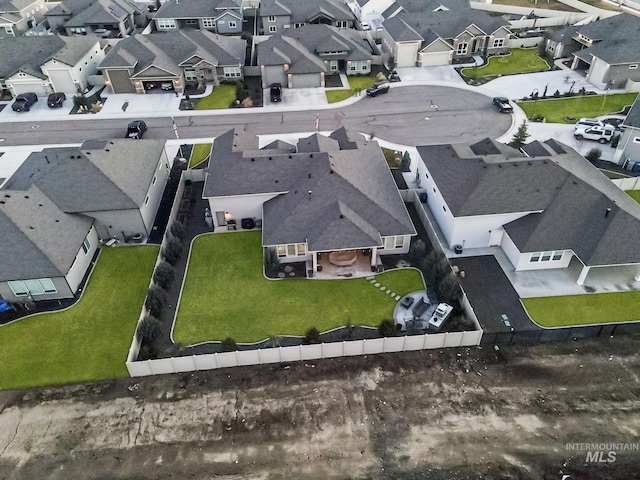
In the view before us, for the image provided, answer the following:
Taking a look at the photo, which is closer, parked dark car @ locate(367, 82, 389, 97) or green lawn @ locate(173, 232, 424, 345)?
green lawn @ locate(173, 232, 424, 345)

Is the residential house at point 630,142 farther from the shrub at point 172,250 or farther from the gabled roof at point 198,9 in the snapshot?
the gabled roof at point 198,9

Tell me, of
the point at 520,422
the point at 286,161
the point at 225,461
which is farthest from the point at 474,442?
the point at 286,161

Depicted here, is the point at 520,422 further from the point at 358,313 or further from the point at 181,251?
the point at 181,251

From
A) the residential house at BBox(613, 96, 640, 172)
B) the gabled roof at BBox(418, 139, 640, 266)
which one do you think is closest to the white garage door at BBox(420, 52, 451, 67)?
the residential house at BBox(613, 96, 640, 172)

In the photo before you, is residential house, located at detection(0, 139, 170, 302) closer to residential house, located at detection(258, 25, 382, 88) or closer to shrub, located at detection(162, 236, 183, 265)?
shrub, located at detection(162, 236, 183, 265)

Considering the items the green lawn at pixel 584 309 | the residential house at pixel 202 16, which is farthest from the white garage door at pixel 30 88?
the green lawn at pixel 584 309
